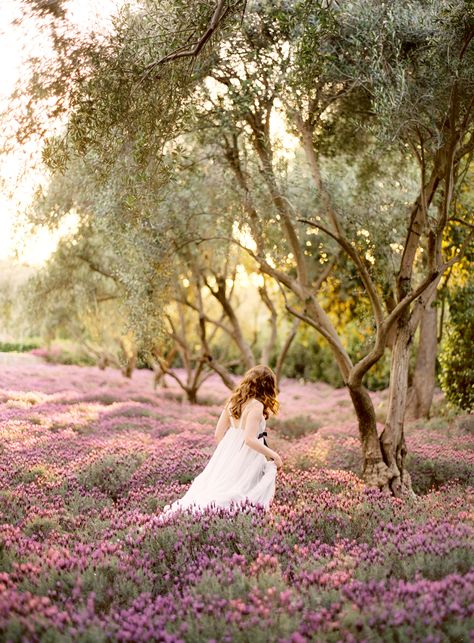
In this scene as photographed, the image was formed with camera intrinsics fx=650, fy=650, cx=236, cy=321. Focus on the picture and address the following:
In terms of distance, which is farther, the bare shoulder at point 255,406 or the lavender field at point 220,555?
the bare shoulder at point 255,406

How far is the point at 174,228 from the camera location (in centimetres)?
1343

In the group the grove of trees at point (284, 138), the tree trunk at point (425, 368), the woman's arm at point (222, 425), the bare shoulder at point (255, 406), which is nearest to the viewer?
the bare shoulder at point (255, 406)

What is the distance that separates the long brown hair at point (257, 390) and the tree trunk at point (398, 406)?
274cm

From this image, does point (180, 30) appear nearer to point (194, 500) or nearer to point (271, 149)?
point (271, 149)

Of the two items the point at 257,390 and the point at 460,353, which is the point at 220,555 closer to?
the point at 257,390

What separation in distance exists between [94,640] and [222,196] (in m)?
10.8

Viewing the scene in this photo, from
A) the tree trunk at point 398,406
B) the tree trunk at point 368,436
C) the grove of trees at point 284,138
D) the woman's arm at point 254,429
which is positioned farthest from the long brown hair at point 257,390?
the tree trunk at point 398,406

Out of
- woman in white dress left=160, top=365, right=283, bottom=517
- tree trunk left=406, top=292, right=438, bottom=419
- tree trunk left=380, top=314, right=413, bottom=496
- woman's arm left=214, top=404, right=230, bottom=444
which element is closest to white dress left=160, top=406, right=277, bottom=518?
woman in white dress left=160, top=365, right=283, bottom=517

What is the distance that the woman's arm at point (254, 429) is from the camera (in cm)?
728

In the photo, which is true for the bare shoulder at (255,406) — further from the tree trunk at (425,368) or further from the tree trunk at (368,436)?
the tree trunk at (425,368)

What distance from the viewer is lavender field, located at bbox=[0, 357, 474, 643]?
13.4 ft

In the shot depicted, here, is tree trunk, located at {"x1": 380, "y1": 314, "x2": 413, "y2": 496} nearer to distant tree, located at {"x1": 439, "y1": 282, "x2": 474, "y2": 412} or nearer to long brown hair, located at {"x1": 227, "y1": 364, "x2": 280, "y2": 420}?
long brown hair, located at {"x1": 227, "y1": 364, "x2": 280, "y2": 420}

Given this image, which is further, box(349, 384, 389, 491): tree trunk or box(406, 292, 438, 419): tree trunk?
box(406, 292, 438, 419): tree trunk

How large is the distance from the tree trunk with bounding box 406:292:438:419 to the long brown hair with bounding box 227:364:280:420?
1013 cm
